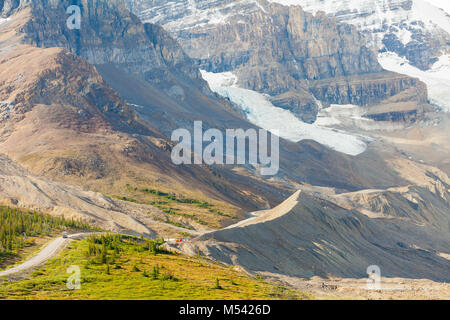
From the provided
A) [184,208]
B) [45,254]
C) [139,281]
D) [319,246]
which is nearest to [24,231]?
[45,254]

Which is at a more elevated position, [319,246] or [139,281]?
[139,281]

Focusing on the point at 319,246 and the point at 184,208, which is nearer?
the point at 319,246

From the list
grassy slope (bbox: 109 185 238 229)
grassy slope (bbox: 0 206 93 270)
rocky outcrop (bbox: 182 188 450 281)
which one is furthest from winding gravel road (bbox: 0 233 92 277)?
grassy slope (bbox: 109 185 238 229)

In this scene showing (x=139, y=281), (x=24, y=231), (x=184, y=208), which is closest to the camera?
(x=139, y=281)

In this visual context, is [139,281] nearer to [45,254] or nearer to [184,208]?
[45,254]

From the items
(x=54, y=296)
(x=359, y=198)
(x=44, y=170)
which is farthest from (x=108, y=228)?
(x=359, y=198)

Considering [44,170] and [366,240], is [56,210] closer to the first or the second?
[44,170]

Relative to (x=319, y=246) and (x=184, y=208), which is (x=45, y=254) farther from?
(x=184, y=208)

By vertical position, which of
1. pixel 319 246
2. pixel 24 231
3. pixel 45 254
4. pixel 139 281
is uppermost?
pixel 139 281

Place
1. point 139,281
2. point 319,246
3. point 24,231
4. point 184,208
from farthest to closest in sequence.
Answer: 1. point 184,208
2. point 319,246
3. point 24,231
4. point 139,281
